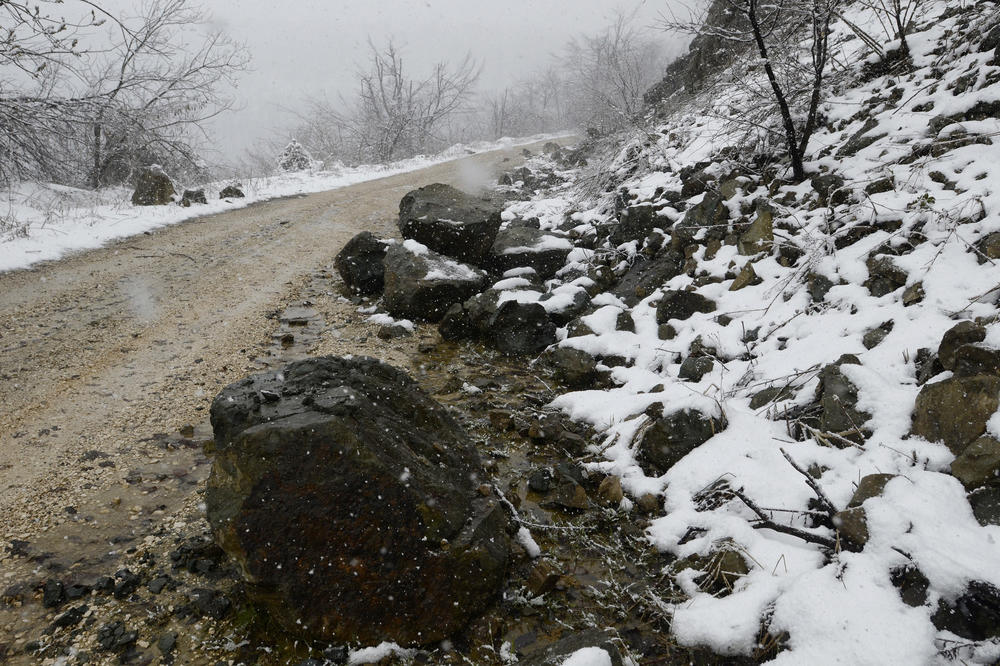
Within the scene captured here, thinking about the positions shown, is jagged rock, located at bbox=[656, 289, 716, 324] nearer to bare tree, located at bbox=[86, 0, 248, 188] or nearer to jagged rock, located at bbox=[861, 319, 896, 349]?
jagged rock, located at bbox=[861, 319, 896, 349]

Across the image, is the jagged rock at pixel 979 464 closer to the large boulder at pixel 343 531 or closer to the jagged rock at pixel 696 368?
the jagged rock at pixel 696 368

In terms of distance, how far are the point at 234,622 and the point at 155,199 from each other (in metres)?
10.1

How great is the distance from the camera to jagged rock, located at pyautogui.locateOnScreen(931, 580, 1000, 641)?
1922 millimetres

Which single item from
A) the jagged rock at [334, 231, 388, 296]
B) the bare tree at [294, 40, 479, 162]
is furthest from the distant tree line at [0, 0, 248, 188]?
the bare tree at [294, 40, 479, 162]

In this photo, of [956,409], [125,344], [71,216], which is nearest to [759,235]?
[956,409]

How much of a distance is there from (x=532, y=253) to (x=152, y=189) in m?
8.00

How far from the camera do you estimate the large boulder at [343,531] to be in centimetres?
229

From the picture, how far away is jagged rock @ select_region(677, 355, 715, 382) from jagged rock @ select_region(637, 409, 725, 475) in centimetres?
70

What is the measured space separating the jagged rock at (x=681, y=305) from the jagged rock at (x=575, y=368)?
91 cm

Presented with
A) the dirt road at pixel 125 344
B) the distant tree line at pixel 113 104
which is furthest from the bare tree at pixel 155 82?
the dirt road at pixel 125 344

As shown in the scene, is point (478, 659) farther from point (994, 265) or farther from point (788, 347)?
point (994, 265)

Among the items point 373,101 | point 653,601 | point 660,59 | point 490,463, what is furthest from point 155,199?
point 660,59

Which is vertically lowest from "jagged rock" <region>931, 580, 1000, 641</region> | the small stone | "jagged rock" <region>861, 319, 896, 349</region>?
the small stone

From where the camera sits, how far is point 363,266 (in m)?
6.88
